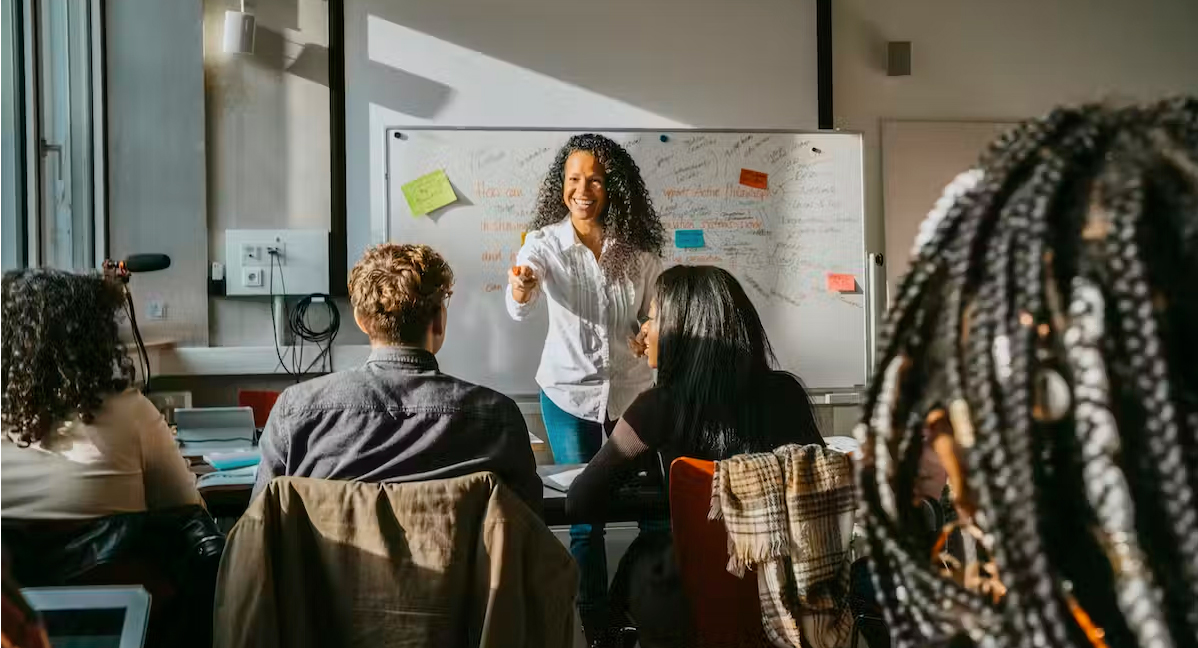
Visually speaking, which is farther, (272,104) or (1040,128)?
(272,104)

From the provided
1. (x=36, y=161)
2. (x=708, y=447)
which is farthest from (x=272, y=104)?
(x=708, y=447)

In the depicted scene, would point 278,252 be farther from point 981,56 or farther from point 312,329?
point 981,56

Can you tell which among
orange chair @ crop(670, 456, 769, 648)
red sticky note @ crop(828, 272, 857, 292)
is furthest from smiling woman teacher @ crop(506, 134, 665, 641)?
orange chair @ crop(670, 456, 769, 648)

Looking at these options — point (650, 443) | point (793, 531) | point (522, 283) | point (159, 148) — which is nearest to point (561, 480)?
point (650, 443)

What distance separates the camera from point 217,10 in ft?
12.6

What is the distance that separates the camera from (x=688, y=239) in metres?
3.95

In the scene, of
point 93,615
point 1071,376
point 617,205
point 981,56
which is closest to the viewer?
point 1071,376

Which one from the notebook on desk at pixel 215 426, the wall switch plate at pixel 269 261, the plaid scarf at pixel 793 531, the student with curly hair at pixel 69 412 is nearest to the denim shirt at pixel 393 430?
the student with curly hair at pixel 69 412

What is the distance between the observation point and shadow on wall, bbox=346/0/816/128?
3.95m

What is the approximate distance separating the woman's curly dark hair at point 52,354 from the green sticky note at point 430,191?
6.76ft

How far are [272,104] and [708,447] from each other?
2.62 metres

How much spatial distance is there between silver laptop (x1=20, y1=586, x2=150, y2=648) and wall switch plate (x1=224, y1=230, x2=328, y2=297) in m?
2.64

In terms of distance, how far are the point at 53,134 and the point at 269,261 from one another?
2.78 feet

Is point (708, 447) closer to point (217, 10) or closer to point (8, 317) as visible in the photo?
point (8, 317)
